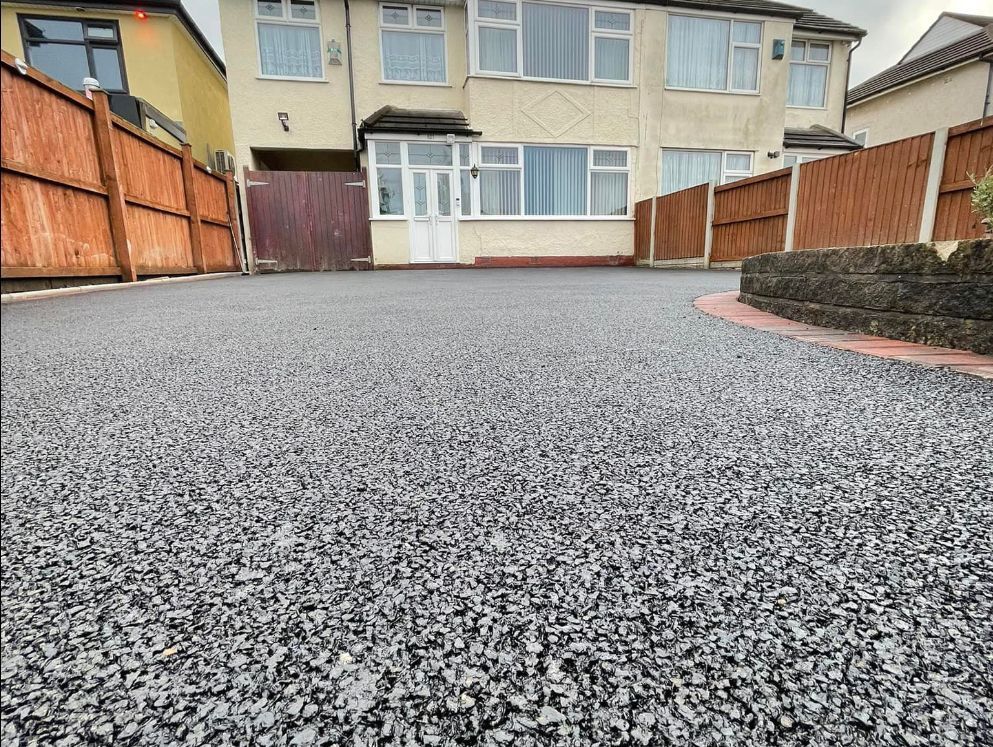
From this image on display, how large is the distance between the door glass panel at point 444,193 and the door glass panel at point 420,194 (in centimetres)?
26

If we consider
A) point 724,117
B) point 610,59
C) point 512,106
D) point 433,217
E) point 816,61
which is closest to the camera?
point 512,106

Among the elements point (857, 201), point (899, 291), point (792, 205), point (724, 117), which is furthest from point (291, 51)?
point (899, 291)

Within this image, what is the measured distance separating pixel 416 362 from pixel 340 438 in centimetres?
77

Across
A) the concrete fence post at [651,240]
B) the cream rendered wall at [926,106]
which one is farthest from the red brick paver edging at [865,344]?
the cream rendered wall at [926,106]

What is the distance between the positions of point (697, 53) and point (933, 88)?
8.59m

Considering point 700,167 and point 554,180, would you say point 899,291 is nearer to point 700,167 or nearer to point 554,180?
point 554,180

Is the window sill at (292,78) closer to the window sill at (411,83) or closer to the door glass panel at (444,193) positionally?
the window sill at (411,83)

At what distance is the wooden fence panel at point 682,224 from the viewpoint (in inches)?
356

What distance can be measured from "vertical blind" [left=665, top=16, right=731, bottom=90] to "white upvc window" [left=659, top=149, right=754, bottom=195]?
1.38m

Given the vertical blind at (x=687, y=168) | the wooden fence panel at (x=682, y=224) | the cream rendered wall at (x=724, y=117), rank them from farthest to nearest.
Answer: the vertical blind at (x=687, y=168) < the cream rendered wall at (x=724, y=117) < the wooden fence panel at (x=682, y=224)

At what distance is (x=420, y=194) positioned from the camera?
34.2 feet

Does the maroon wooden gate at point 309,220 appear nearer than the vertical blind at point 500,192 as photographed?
Yes

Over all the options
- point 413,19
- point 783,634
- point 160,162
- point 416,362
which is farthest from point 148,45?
point 783,634

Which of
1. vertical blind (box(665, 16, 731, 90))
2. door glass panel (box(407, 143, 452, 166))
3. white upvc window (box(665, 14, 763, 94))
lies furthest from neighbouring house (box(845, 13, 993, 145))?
door glass panel (box(407, 143, 452, 166))
